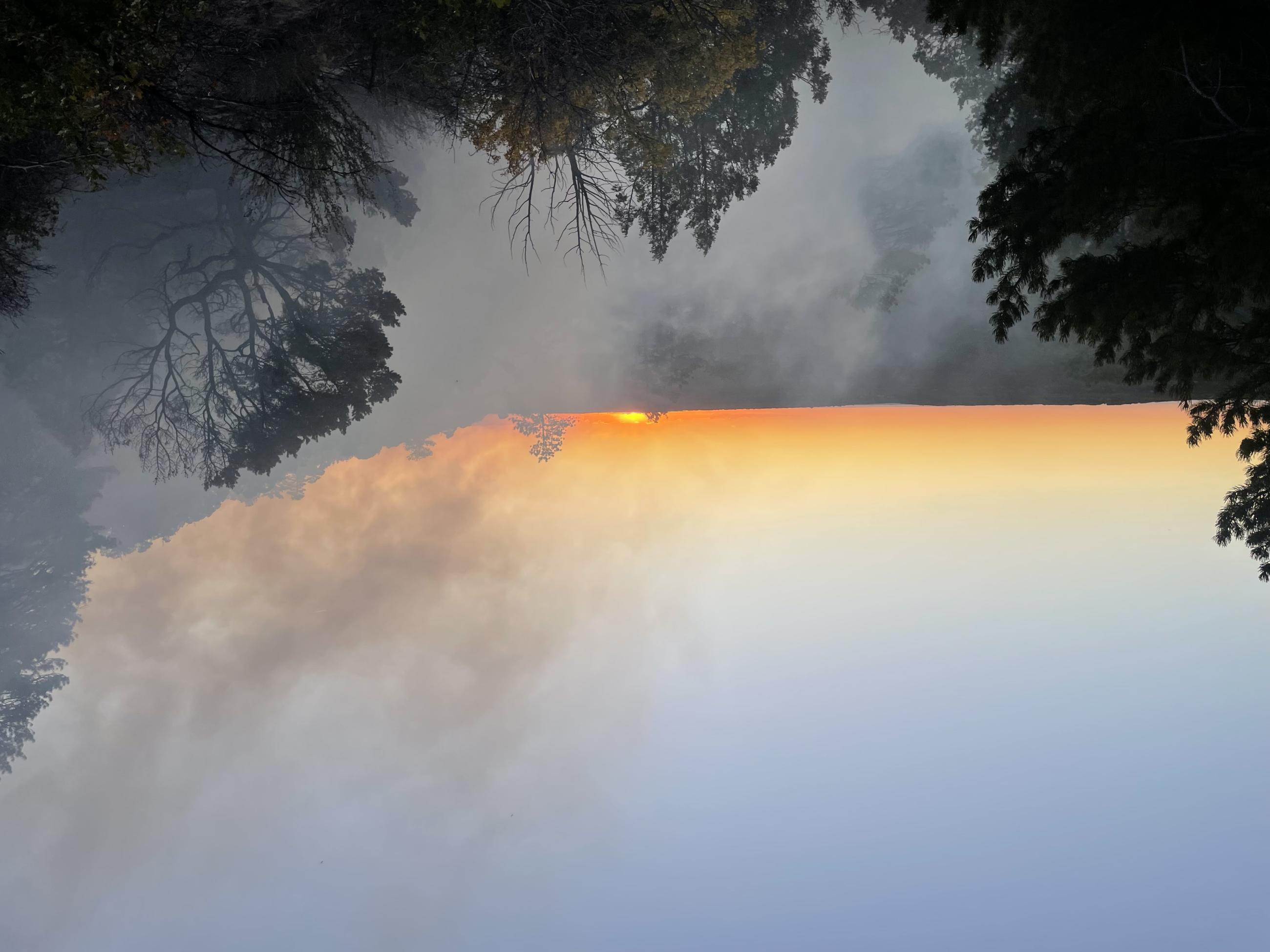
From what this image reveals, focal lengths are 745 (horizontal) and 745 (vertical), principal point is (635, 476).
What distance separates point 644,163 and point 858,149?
8.46 m

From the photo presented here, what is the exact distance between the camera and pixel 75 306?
17500 millimetres

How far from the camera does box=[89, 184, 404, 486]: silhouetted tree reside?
17688 millimetres

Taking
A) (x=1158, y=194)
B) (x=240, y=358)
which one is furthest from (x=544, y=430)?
(x=1158, y=194)

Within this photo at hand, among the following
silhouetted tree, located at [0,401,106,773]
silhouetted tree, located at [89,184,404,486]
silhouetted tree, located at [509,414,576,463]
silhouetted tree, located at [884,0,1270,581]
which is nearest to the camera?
silhouetted tree, located at [884,0,1270,581]

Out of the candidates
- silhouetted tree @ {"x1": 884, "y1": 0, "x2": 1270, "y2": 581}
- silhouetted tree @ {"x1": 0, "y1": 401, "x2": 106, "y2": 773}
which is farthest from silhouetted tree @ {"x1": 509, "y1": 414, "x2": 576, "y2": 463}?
silhouetted tree @ {"x1": 884, "y1": 0, "x2": 1270, "y2": 581}

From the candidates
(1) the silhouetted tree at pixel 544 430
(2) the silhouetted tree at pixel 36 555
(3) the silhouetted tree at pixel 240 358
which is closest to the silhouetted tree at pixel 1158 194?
(3) the silhouetted tree at pixel 240 358

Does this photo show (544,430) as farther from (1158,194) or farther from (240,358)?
(1158,194)

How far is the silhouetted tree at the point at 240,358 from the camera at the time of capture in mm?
17688

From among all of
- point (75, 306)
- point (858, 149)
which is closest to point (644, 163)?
point (858, 149)

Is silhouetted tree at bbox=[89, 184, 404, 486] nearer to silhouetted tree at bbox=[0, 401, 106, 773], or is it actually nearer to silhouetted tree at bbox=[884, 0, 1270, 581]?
silhouetted tree at bbox=[0, 401, 106, 773]

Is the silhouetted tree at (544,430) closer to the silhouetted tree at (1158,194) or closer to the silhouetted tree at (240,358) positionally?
the silhouetted tree at (240,358)

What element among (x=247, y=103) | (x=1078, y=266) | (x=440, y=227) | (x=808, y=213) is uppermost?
(x=808, y=213)

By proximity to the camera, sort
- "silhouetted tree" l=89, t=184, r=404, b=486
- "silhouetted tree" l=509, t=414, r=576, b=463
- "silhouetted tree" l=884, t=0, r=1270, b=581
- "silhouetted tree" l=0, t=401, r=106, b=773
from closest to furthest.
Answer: "silhouetted tree" l=884, t=0, r=1270, b=581 < "silhouetted tree" l=89, t=184, r=404, b=486 < "silhouetted tree" l=0, t=401, r=106, b=773 < "silhouetted tree" l=509, t=414, r=576, b=463

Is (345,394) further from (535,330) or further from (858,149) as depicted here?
(858,149)
